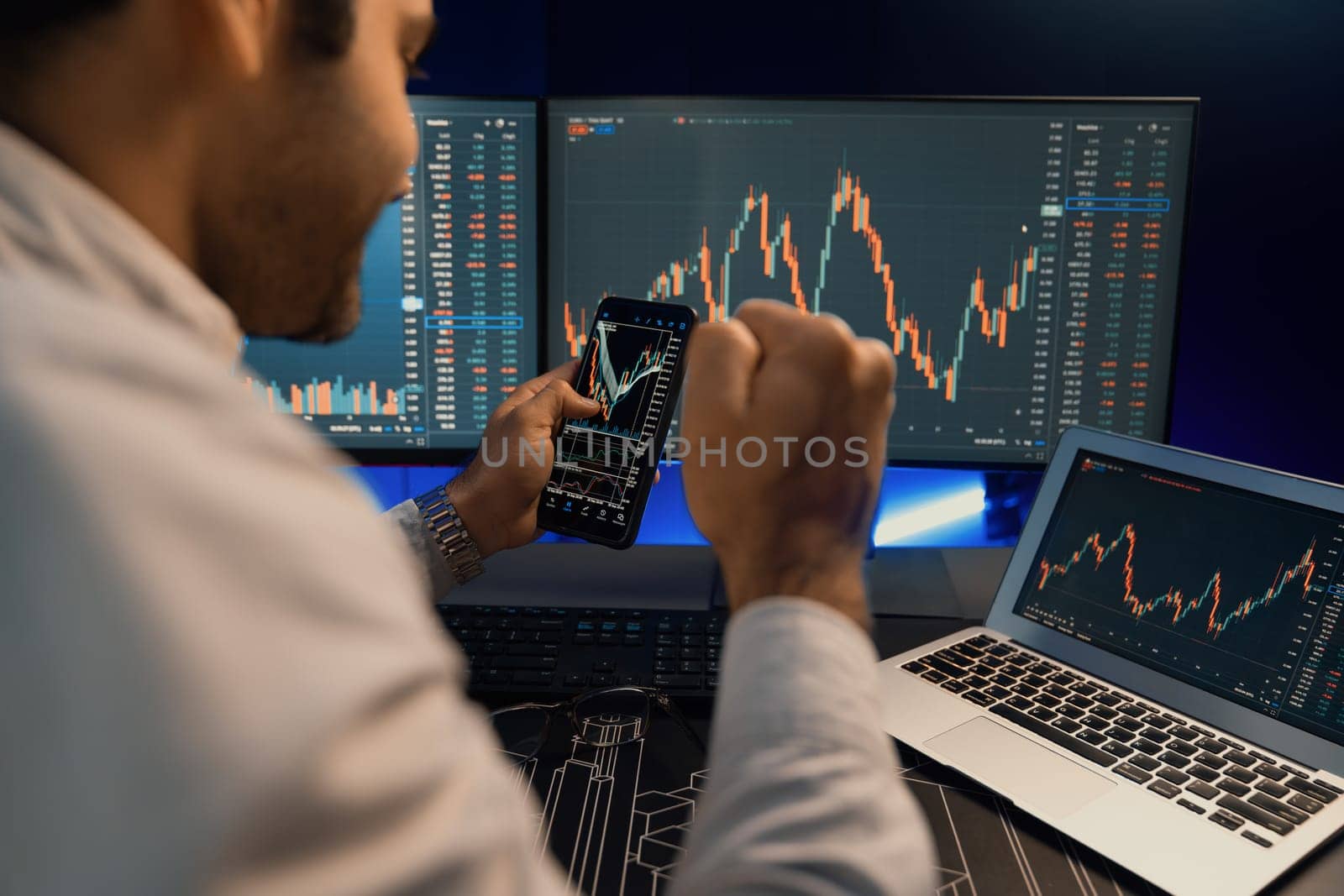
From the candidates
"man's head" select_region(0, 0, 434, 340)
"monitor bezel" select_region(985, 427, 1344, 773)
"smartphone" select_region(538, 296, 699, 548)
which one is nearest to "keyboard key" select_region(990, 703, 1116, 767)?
"monitor bezel" select_region(985, 427, 1344, 773)

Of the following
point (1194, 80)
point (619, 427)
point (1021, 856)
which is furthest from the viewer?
point (1194, 80)

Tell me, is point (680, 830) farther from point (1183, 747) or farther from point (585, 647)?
point (1183, 747)

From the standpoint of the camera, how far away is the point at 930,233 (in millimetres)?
1040

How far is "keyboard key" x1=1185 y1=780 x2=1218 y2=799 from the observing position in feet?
2.01

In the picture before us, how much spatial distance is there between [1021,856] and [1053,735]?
13 cm

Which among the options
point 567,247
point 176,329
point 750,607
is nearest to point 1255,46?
point 567,247

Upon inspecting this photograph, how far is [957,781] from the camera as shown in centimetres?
66

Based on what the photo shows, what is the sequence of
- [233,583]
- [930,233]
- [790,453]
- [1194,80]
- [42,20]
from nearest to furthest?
[233,583], [42,20], [790,453], [930,233], [1194,80]

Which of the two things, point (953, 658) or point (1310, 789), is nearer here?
point (1310, 789)

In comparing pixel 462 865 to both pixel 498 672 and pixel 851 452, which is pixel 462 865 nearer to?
pixel 851 452

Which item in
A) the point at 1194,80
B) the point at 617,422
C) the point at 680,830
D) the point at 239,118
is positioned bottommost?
the point at 680,830

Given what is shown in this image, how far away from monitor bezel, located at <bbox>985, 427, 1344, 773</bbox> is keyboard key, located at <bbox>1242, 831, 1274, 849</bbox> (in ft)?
0.39

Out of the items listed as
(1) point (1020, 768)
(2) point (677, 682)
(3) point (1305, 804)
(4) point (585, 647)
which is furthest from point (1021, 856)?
(4) point (585, 647)

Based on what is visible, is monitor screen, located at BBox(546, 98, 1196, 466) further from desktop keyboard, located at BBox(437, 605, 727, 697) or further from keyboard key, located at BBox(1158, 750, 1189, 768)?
keyboard key, located at BBox(1158, 750, 1189, 768)
